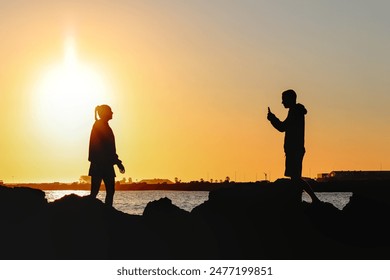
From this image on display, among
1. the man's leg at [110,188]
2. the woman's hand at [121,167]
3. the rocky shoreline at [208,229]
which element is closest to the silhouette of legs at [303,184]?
the rocky shoreline at [208,229]

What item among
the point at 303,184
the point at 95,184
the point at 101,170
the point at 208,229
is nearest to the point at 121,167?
the point at 101,170

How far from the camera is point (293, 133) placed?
1463 cm

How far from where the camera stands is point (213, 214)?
1536 centimetres

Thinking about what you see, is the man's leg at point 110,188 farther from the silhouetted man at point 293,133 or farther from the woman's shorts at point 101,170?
the silhouetted man at point 293,133

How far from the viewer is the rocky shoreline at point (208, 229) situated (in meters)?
14.1

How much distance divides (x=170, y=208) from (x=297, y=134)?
3.20 m

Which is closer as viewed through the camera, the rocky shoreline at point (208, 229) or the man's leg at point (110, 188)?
the rocky shoreline at point (208, 229)

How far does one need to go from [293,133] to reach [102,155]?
160 inches

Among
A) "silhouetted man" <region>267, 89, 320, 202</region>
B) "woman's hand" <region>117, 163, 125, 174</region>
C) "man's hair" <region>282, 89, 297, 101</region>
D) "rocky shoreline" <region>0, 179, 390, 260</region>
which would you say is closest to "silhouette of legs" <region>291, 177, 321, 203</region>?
"silhouetted man" <region>267, 89, 320, 202</region>

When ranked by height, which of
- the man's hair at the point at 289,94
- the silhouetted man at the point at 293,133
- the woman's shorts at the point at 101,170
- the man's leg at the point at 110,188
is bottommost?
the man's leg at the point at 110,188

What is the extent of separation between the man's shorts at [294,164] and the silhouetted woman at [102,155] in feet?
11.4
